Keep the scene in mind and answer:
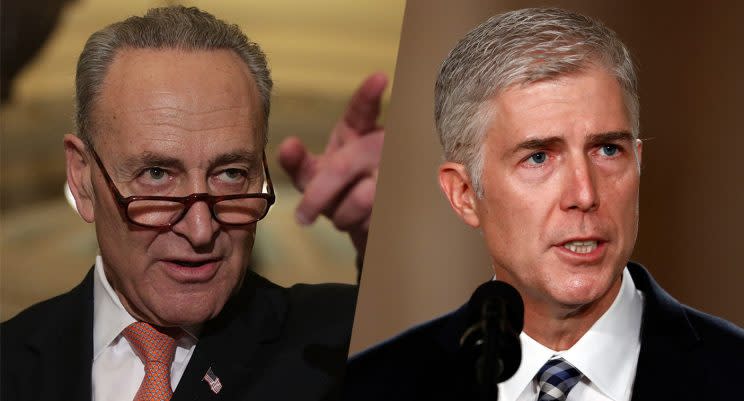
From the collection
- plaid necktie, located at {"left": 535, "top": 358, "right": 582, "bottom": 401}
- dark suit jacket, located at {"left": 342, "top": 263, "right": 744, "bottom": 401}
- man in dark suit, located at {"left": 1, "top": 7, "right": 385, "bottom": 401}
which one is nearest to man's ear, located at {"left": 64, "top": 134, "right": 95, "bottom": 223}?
man in dark suit, located at {"left": 1, "top": 7, "right": 385, "bottom": 401}

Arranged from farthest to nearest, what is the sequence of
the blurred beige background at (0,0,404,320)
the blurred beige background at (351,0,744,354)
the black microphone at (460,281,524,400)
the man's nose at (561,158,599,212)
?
1. the blurred beige background at (351,0,744,354)
2. the blurred beige background at (0,0,404,320)
3. the man's nose at (561,158,599,212)
4. the black microphone at (460,281,524,400)

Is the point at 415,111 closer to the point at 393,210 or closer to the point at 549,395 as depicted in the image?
the point at 393,210

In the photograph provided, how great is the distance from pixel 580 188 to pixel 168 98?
76cm

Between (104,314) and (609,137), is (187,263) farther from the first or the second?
(609,137)

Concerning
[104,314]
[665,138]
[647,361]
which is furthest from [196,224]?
[665,138]

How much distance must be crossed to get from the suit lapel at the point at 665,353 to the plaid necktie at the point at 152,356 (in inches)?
34.3

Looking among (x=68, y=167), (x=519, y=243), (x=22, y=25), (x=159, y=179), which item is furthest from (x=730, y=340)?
(x=22, y=25)

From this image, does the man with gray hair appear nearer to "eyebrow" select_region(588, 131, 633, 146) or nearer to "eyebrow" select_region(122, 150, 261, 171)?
"eyebrow" select_region(588, 131, 633, 146)

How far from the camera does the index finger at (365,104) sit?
2.20m

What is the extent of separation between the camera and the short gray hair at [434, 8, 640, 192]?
1938 mm

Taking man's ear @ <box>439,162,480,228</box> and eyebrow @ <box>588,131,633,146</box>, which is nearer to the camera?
eyebrow @ <box>588,131,633,146</box>

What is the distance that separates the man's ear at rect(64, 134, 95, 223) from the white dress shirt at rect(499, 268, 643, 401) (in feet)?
2.82

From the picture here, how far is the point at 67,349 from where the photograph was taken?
2006 mm

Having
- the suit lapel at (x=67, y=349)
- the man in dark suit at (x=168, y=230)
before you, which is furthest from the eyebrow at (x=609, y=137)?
the suit lapel at (x=67, y=349)
